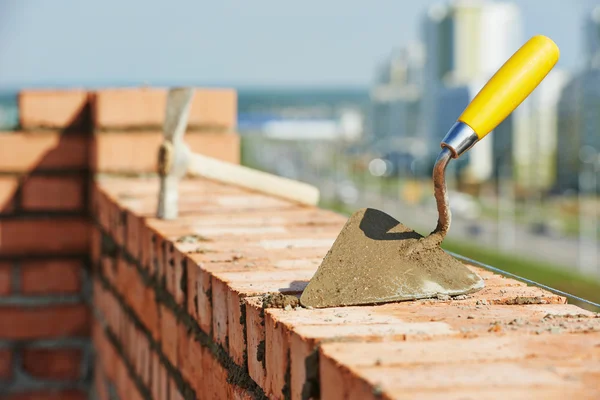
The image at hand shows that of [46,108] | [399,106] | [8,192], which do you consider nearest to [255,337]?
[8,192]

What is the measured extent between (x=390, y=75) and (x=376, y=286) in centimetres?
12724

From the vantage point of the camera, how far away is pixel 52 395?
10.8ft

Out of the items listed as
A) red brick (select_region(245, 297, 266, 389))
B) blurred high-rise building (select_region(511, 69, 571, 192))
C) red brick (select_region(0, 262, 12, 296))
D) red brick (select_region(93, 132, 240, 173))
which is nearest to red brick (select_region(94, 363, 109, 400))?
red brick (select_region(0, 262, 12, 296))

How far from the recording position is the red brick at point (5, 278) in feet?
10.5

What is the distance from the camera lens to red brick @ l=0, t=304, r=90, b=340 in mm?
3201

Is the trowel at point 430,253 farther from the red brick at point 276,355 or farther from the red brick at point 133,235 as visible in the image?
the red brick at point 133,235

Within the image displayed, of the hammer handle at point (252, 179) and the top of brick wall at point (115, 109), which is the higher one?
the top of brick wall at point (115, 109)

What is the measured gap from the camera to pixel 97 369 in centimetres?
312

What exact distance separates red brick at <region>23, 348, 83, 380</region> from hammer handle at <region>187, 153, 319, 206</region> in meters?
0.97

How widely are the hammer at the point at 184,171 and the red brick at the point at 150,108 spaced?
63 cm

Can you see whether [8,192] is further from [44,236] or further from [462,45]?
[462,45]

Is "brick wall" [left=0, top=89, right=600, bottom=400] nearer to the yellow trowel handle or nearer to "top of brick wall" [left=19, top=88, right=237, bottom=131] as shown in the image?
"top of brick wall" [left=19, top=88, right=237, bottom=131]

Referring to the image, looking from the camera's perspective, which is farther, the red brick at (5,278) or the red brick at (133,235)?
the red brick at (5,278)

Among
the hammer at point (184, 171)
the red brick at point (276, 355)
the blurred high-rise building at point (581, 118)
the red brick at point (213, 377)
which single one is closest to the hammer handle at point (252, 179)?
the hammer at point (184, 171)
